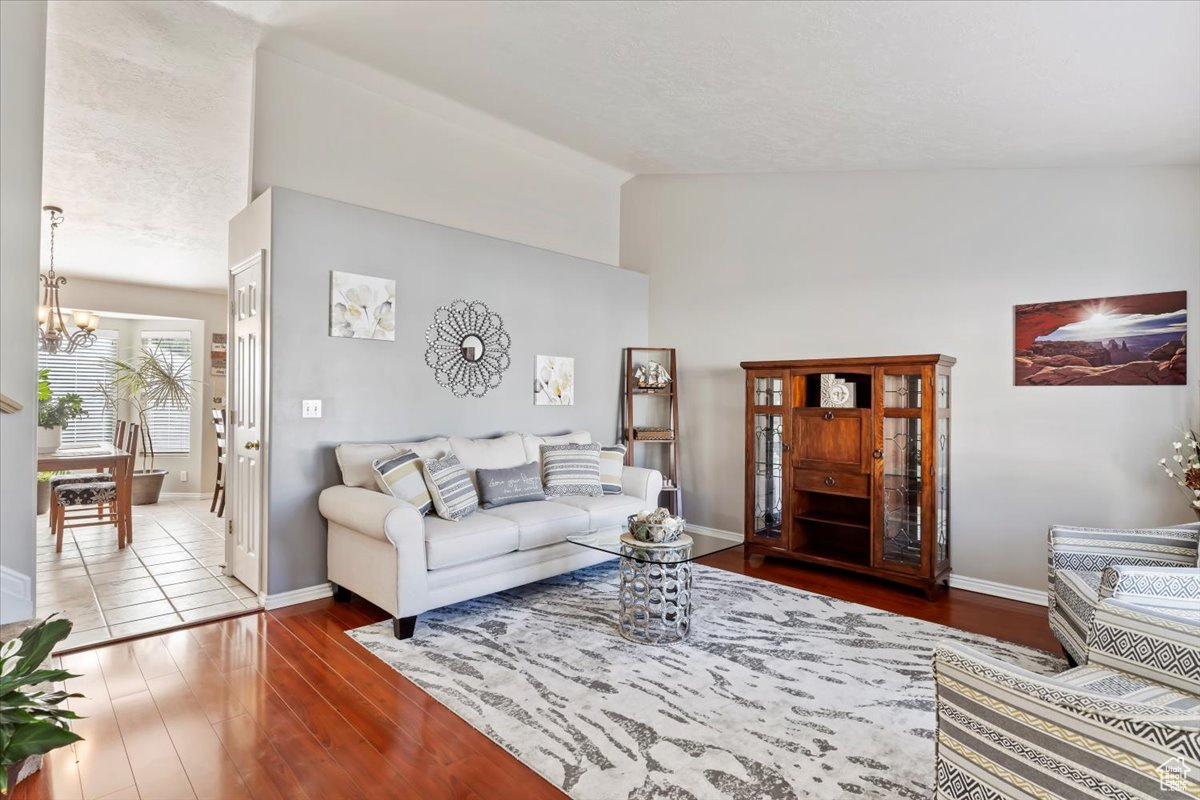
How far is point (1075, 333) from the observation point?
3.60 metres

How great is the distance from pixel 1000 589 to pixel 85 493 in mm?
6977

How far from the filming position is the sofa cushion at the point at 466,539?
3.12 m

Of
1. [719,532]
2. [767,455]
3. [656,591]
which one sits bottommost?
[719,532]

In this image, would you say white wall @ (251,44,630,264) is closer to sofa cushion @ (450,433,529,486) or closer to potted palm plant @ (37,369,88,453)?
sofa cushion @ (450,433,529,486)

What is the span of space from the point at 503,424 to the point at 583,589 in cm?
144

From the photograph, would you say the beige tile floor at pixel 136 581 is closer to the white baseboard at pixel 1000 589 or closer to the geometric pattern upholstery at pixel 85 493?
the geometric pattern upholstery at pixel 85 493

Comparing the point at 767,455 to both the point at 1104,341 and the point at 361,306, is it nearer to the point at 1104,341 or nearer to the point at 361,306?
the point at 1104,341

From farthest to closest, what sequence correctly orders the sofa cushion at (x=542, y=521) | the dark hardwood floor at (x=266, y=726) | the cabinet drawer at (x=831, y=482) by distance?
the cabinet drawer at (x=831, y=482), the sofa cushion at (x=542, y=521), the dark hardwood floor at (x=266, y=726)

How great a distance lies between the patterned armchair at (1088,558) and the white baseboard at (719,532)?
2471 mm

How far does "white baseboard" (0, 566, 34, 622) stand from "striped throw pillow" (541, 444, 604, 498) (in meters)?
2.65

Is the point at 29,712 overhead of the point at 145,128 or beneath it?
beneath

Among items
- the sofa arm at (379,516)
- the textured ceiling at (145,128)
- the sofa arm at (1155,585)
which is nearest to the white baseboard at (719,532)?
the sofa arm at (379,516)

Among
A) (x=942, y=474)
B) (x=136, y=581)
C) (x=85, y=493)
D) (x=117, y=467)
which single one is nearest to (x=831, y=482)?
(x=942, y=474)

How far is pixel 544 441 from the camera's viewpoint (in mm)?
4621
